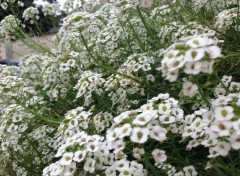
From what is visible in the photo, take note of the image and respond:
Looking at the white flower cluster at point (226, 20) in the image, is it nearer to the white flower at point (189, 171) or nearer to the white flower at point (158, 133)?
the white flower at point (189, 171)

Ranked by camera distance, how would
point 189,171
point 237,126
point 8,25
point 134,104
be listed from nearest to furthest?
point 237,126 → point 189,171 → point 134,104 → point 8,25

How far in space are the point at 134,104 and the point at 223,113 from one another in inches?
48.4

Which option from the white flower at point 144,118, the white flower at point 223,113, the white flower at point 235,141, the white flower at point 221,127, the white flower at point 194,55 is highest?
the white flower at point 194,55

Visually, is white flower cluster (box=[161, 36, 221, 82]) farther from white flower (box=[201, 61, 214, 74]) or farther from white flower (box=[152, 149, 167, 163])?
white flower (box=[152, 149, 167, 163])

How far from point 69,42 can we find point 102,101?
3.98ft

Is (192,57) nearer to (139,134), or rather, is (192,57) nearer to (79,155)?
(139,134)

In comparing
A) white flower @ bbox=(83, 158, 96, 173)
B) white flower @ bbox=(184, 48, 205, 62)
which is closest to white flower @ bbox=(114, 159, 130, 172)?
white flower @ bbox=(83, 158, 96, 173)

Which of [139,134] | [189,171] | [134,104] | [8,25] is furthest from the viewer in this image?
[8,25]

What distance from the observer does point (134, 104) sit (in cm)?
242

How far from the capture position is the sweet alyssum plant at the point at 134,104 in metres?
1.31

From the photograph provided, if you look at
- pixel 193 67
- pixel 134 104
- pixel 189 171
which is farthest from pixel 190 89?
pixel 134 104

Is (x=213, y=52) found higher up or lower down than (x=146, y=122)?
higher up

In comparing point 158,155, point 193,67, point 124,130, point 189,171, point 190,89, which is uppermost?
point 193,67

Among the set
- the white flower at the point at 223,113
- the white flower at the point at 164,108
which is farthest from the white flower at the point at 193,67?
the white flower at the point at 164,108
